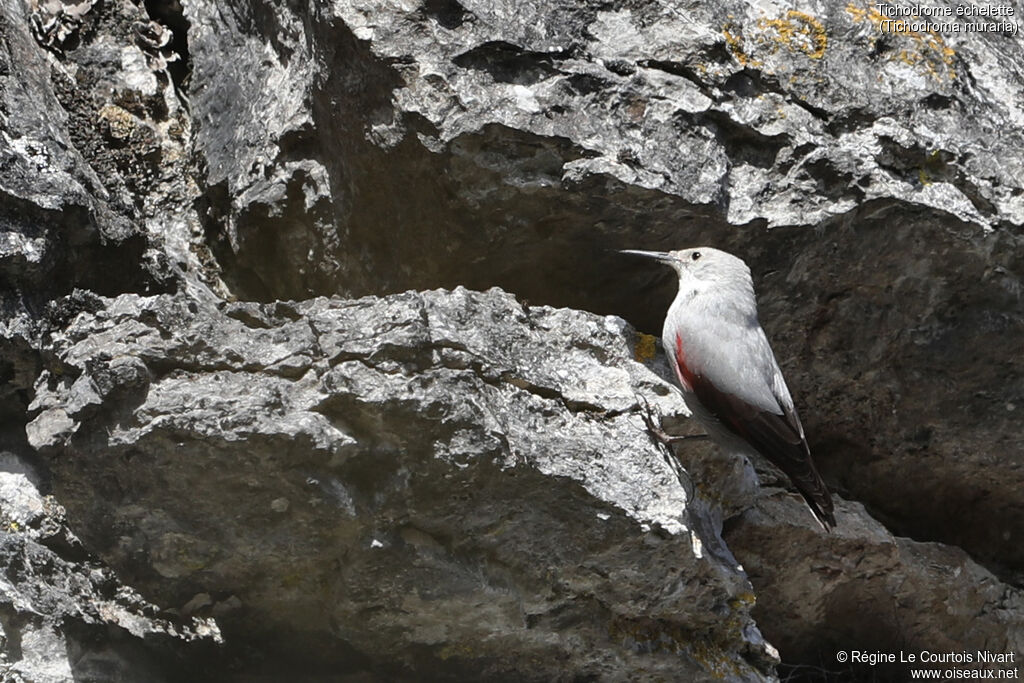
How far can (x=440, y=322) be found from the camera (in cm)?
297

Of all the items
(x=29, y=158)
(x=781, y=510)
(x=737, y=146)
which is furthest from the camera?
(x=781, y=510)

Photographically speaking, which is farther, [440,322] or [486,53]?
[486,53]

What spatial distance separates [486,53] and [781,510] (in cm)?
184

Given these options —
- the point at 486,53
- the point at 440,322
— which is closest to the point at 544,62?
the point at 486,53

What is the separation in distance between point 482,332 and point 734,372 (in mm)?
843

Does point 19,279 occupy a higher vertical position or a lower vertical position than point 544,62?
lower

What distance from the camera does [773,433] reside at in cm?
334

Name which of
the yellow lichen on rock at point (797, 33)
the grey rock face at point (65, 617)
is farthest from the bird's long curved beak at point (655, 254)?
the grey rock face at point (65, 617)

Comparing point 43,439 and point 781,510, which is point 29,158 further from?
point 781,510

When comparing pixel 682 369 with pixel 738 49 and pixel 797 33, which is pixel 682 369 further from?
pixel 797 33

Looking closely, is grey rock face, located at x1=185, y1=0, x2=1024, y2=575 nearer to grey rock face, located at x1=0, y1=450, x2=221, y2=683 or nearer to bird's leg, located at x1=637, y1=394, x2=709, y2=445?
bird's leg, located at x1=637, y1=394, x2=709, y2=445

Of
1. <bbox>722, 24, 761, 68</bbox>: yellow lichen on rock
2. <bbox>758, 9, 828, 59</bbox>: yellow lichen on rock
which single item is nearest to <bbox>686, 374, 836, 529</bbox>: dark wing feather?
A: <bbox>722, 24, 761, 68</bbox>: yellow lichen on rock

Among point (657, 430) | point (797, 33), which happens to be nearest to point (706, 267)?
point (657, 430)

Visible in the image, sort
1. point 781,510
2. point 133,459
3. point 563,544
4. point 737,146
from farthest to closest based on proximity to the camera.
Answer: point 781,510, point 737,146, point 563,544, point 133,459
